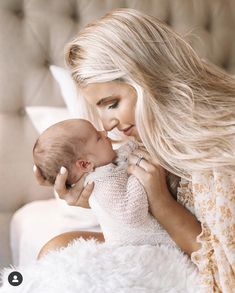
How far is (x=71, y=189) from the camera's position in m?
1.00

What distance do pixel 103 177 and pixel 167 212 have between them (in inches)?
5.5

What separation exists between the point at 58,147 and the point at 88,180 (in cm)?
10

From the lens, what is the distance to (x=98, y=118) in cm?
121

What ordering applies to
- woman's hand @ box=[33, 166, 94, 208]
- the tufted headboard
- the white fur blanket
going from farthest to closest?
the tufted headboard, woman's hand @ box=[33, 166, 94, 208], the white fur blanket

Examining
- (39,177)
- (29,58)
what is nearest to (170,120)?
(39,177)

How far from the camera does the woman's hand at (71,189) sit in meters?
0.95

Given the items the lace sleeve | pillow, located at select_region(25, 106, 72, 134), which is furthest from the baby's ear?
pillow, located at select_region(25, 106, 72, 134)

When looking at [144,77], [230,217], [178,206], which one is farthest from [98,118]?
[230,217]

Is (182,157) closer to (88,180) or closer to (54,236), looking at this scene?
(88,180)

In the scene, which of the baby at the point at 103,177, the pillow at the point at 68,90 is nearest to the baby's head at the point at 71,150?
the baby at the point at 103,177

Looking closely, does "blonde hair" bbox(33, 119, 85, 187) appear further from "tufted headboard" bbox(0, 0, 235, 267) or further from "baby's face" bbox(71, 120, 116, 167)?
"tufted headboard" bbox(0, 0, 235, 267)

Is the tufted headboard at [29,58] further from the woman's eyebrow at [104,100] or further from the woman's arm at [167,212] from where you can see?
the woman's arm at [167,212]

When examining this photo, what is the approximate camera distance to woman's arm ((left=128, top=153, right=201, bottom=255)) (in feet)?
3.09

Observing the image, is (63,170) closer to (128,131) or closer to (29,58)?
(128,131)
